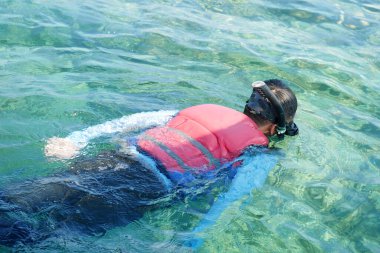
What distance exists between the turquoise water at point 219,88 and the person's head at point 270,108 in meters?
0.52

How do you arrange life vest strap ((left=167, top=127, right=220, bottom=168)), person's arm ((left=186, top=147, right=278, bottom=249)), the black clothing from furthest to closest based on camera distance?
life vest strap ((left=167, top=127, right=220, bottom=168))
person's arm ((left=186, top=147, right=278, bottom=249))
the black clothing

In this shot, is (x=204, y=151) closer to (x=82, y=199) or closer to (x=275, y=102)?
(x=275, y=102)

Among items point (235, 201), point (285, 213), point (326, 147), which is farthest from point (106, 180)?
point (326, 147)

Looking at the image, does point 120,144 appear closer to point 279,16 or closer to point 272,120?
point 272,120

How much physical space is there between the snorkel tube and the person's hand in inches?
62.7

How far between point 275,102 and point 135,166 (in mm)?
1286

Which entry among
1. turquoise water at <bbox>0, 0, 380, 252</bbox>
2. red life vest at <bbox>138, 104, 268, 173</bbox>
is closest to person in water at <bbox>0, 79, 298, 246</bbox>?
red life vest at <bbox>138, 104, 268, 173</bbox>

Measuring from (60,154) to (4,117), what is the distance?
1.23 meters

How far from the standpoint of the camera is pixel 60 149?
12.5 feet

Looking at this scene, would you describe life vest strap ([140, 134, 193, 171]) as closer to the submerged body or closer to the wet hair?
the submerged body

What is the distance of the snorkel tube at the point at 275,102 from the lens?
3882 millimetres

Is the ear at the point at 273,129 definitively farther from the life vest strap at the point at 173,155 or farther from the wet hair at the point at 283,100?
the life vest strap at the point at 173,155

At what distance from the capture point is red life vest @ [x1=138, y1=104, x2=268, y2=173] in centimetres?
362

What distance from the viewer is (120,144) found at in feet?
13.0
